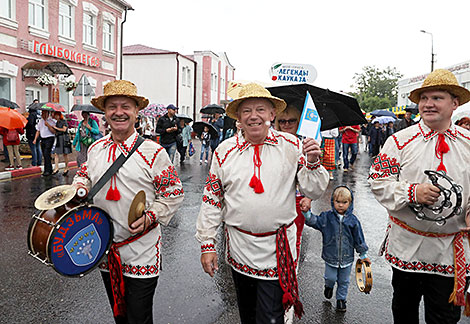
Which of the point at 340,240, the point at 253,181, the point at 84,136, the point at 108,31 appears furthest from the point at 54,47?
the point at 253,181

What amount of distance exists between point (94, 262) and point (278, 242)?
1148 millimetres

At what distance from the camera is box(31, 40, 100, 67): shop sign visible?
1725 cm

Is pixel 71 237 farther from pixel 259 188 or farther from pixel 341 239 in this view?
pixel 341 239

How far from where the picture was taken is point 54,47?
1816 centimetres

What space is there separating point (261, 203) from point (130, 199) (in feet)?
2.84

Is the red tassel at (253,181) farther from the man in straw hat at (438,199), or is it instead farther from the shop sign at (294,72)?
the shop sign at (294,72)

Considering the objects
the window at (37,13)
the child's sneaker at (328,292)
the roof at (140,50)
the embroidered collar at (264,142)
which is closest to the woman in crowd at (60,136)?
the window at (37,13)

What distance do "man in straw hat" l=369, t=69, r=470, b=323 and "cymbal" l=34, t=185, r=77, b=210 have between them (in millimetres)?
1962

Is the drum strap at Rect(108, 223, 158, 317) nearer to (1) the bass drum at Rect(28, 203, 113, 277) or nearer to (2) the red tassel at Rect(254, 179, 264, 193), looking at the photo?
(1) the bass drum at Rect(28, 203, 113, 277)

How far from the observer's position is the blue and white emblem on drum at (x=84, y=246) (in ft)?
7.88

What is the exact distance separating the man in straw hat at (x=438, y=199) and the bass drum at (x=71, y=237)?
1.82 meters

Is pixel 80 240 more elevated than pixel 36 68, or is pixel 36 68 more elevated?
pixel 36 68

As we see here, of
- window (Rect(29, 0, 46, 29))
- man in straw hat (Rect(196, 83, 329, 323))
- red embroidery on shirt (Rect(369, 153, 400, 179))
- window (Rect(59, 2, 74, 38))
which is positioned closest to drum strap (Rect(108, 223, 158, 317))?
man in straw hat (Rect(196, 83, 329, 323))

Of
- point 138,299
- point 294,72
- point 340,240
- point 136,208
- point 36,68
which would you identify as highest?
point 36,68
